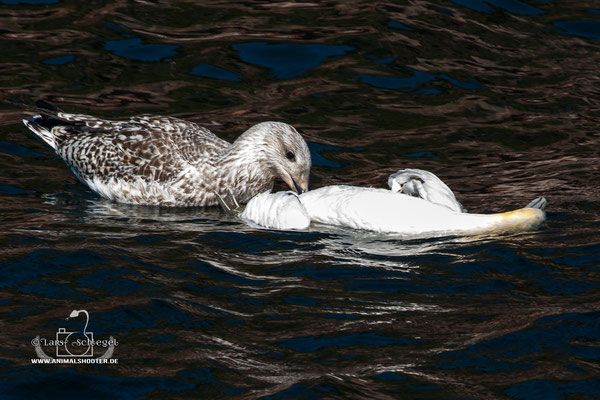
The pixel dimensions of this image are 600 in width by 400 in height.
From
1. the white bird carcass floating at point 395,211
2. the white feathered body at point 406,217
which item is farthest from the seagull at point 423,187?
the white feathered body at point 406,217

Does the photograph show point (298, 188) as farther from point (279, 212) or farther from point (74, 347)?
point (74, 347)

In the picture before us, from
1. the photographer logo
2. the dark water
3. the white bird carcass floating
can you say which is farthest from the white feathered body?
the photographer logo

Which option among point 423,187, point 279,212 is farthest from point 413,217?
point 279,212

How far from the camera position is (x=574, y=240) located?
7.46m

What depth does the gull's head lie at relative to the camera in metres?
9.20

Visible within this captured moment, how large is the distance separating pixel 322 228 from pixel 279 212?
38cm

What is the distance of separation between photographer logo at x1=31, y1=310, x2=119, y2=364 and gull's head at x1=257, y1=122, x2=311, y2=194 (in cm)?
361

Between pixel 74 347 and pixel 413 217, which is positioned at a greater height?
pixel 413 217

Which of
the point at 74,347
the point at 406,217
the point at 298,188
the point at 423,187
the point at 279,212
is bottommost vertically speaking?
the point at 74,347

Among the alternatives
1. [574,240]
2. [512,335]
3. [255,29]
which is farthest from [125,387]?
[255,29]

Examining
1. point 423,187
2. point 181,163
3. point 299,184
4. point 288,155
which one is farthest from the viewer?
point 181,163

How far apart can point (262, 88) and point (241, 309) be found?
243 inches

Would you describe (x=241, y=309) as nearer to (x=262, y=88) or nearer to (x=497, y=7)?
(x=262, y=88)

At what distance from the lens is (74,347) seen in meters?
5.80
